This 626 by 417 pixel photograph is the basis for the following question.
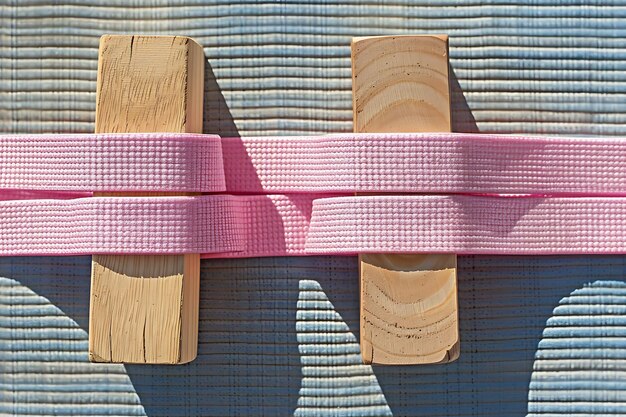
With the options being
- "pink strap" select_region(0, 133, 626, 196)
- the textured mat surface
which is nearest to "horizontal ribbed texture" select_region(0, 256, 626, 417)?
the textured mat surface

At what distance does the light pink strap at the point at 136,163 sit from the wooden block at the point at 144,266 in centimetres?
2

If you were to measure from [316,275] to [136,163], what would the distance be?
0.25 metres

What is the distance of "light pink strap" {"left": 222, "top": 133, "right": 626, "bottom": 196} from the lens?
674 mm

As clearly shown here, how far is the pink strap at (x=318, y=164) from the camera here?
668 mm

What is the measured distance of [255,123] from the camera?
0.76 meters

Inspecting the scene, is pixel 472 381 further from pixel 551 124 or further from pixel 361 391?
pixel 551 124

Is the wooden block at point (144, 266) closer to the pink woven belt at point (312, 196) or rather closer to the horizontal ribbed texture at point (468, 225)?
the pink woven belt at point (312, 196)

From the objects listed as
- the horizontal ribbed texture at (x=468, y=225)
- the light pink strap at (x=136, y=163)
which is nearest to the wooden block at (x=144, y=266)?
the light pink strap at (x=136, y=163)

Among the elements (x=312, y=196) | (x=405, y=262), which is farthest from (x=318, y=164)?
(x=405, y=262)

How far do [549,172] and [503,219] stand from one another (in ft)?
0.27

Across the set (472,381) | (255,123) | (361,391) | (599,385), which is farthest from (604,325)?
(255,123)

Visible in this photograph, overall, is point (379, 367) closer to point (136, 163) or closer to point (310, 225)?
point (310, 225)

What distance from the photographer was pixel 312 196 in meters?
0.74

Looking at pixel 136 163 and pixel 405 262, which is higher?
pixel 136 163
